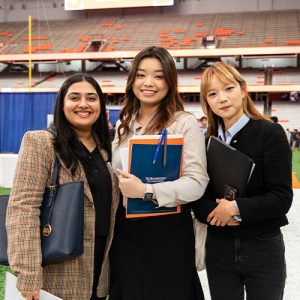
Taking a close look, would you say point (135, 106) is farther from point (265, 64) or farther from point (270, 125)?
point (265, 64)

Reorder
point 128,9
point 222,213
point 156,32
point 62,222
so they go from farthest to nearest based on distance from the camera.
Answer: point 128,9 < point 156,32 < point 222,213 < point 62,222

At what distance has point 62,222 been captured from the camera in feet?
4.01

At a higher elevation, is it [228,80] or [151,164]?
[228,80]

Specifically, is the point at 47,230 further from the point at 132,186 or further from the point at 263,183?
the point at 263,183

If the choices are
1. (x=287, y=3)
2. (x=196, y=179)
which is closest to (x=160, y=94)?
(x=196, y=179)

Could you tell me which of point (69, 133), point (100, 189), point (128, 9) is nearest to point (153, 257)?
point (100, 189)

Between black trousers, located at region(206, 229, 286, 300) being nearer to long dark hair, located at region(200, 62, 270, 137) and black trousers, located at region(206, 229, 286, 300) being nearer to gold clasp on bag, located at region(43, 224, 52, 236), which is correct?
long dark hair, located at region(200, 62, 270, 137)

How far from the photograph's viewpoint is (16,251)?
1.22m

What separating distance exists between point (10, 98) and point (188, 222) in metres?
10.1

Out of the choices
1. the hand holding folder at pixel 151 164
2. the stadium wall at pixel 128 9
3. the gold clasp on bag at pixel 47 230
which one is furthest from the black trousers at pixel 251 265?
the stadium wall at pixel 128 9

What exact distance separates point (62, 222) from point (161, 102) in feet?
1.86

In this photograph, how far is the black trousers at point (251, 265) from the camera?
4.51ft

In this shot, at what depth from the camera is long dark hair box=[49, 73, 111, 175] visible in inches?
52.3

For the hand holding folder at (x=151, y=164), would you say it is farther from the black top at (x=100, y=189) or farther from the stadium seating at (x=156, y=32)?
the stadium seating at (x=156, y=32)
